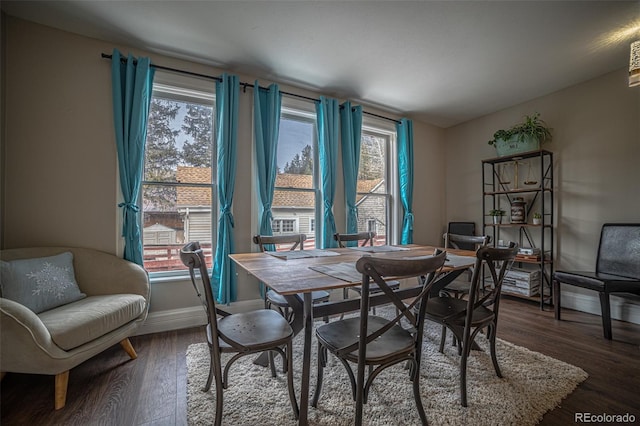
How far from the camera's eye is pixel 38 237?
2.11m

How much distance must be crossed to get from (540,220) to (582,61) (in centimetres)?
168

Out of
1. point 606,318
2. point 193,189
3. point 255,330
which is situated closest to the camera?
point 255,330

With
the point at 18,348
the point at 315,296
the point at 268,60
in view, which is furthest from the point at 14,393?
the point at 268,60

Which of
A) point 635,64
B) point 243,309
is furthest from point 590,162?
point 243,309

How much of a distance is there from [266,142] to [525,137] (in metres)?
3.07

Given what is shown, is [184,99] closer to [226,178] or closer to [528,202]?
[226,178]

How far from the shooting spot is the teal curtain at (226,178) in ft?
8.65

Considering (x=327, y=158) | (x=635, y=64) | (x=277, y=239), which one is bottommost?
(x=277, y=239)

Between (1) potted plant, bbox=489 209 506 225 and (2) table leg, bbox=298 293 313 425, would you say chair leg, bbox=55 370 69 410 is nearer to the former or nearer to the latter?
(2) table leg, bbox=298 293 313 425

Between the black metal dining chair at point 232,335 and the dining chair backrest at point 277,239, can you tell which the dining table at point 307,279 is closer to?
the black metal dining chair at point 232,335

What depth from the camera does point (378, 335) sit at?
1180mm

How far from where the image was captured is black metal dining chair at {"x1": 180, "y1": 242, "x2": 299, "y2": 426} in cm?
126

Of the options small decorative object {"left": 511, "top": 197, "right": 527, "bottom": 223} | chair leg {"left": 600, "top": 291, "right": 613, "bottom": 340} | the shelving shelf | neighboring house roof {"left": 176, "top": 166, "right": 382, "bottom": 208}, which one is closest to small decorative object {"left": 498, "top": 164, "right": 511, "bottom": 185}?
the shelving shelf

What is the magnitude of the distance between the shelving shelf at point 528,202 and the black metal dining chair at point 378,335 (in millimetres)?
2644
